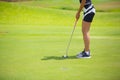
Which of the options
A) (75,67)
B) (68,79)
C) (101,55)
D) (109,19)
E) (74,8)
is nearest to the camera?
(68,79)

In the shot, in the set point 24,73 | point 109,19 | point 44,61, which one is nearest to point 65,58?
point 44,61

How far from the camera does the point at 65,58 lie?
8.11m

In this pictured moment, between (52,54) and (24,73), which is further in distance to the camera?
(52,54)

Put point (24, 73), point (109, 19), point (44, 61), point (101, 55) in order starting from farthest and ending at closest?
point (109, 19)
point (101, 55)
point (44, 61)
point (24, 73)

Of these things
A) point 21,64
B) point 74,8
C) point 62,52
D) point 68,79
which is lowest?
point 74,8

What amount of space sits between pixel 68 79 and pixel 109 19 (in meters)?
21.5

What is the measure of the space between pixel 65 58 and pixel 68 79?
6.96 feet

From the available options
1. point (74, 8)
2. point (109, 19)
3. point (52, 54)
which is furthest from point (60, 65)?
point (74, 8)

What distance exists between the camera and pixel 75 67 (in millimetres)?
7023

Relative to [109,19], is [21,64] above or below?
above

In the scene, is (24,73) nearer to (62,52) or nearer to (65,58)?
(65,58)

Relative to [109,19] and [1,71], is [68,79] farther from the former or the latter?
[109,19]

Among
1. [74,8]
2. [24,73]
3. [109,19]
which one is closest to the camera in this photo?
[24,73]

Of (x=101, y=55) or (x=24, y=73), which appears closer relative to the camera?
(x=24, y=73)
